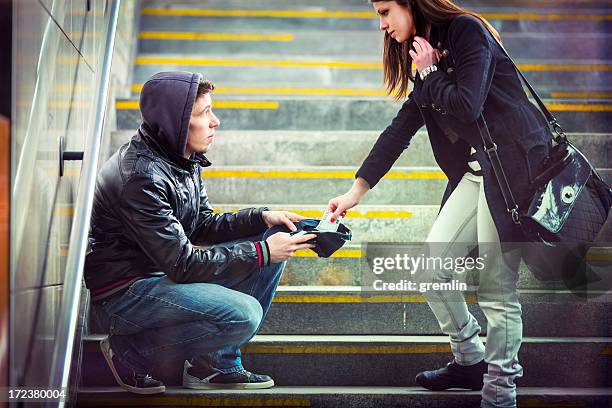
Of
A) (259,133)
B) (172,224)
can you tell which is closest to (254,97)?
(259,133)

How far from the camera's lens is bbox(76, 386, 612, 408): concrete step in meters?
2.64

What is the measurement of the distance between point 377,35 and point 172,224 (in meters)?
2.49

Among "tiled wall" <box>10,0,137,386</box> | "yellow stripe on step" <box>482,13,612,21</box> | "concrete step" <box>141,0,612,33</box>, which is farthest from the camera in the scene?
"concrete step" <box>141,0,612,33</box>

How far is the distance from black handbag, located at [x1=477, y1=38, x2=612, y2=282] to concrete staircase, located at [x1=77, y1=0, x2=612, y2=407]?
11 cm

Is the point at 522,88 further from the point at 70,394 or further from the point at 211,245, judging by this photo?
the point at 70,394

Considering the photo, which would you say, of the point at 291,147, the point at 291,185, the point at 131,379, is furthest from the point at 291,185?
the point at 131,379

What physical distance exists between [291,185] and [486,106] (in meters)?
1.14

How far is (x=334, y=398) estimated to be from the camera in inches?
106

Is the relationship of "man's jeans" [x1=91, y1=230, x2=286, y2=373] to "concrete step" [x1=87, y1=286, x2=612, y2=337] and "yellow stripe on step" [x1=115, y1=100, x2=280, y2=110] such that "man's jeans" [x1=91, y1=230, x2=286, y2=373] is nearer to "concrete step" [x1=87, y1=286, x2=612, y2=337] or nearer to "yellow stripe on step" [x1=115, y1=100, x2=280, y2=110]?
"concrete step" [x1=87, y1=286, x2=612, y2=337]

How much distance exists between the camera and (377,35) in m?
4.71

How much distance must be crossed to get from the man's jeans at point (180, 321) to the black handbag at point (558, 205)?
869mm

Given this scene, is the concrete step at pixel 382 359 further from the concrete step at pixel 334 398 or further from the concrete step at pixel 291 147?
the concrete step at pixel 291 147

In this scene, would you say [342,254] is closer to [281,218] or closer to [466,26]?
[281,218]

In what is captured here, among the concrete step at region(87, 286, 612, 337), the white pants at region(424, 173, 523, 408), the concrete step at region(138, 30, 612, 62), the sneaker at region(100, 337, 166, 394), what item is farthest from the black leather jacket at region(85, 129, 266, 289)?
the concrete step at region(138, 30, 612, 62)
